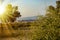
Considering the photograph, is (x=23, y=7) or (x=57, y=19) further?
(x=23, y=7)

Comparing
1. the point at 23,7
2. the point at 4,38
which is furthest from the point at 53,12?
the point at 4,38

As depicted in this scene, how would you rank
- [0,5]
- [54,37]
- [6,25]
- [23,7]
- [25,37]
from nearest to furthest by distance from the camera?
[54,37] < [25,37] < [23,7] < [6,25] < [0,5]

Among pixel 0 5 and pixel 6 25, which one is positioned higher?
pixel 0 5

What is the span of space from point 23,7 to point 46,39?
3.45 m

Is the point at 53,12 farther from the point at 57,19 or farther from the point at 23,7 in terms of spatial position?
the point at 23,7

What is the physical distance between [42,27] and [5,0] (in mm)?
4244

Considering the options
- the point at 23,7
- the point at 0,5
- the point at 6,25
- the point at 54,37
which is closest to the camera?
the point at 54,37

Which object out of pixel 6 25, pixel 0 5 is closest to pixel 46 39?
pixel 6 25

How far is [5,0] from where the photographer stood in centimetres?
1041

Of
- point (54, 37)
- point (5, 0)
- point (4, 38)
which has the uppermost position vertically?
point (5, 0)

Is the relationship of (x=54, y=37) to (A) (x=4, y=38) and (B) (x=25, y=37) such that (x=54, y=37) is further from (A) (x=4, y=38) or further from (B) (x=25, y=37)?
(A) (x=4, y=38)

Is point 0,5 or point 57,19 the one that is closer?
point 57,19

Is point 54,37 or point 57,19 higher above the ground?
point 57,19

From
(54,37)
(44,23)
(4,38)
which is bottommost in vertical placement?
(4,38)
